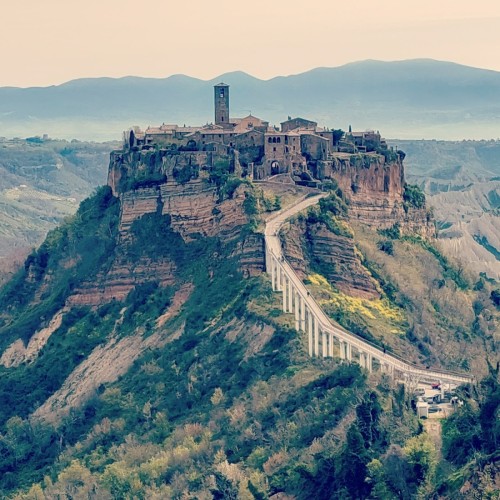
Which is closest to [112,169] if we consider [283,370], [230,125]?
[230,125]

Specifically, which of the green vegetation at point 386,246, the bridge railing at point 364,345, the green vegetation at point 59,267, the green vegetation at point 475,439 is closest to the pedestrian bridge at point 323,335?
the bridge railing at point 364,345

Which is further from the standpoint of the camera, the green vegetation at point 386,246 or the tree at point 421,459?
the green vegetation at point 386,246

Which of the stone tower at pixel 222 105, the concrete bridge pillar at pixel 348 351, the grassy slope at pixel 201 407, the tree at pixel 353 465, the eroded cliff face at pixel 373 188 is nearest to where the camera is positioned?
the tree at pixel 353 465

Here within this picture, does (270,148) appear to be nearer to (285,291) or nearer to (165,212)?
(165,212)

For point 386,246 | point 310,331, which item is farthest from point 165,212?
point 310,331

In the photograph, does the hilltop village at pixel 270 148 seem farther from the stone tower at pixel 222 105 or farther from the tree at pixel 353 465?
the tree at pixel 353 465

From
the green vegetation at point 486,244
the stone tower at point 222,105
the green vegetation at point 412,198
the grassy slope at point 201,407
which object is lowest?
the green vegetation at point 486,244
